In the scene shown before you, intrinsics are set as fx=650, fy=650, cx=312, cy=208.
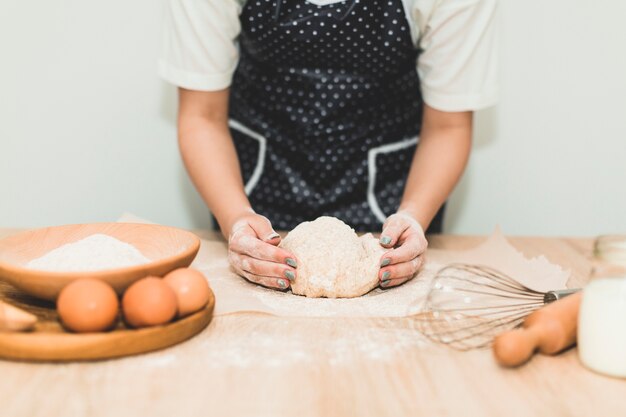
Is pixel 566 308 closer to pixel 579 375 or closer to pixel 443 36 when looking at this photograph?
pixel 579 375

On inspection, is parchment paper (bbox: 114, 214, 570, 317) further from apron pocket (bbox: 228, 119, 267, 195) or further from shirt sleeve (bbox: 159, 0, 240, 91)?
shirt sleeve (bbox: 159, 0, 240, 91)

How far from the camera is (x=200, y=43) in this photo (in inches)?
54.8

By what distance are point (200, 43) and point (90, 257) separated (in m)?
0.62

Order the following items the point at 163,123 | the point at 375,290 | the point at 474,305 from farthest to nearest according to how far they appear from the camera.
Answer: the point at 163,123 < the point at 375,290 < the point at 474,305

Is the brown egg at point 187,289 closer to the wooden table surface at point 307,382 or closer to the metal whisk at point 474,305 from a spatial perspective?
the wooden table surface at point 307,382

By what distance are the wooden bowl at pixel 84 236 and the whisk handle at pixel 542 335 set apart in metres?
0.47


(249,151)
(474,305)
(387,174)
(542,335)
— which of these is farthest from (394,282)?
(249,151)

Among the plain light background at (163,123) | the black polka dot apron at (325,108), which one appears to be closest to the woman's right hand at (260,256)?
the black polka dot apron at (325,108)

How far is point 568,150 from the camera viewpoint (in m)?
1.87

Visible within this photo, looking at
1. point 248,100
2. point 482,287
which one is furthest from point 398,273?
point 248,100

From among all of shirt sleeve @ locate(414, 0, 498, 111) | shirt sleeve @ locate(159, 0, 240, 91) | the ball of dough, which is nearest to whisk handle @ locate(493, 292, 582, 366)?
the ball of dough

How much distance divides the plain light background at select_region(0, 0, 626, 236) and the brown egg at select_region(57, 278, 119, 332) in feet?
3.64

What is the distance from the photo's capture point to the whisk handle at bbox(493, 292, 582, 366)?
0.82 meters

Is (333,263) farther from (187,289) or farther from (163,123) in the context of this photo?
(163,123)
